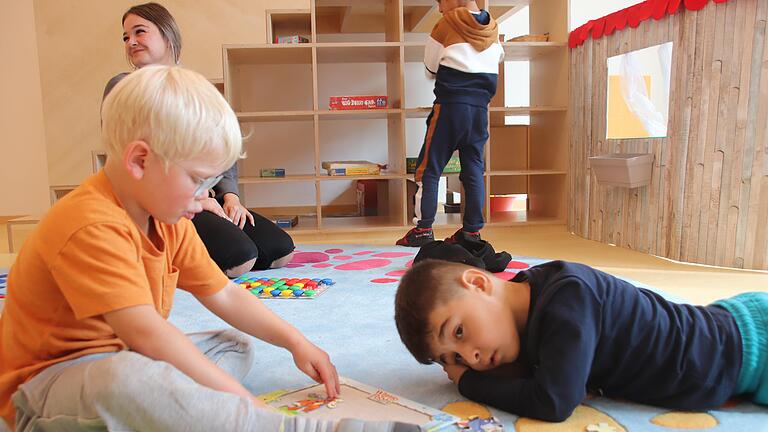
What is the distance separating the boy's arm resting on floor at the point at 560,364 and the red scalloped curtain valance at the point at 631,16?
1.65 metres

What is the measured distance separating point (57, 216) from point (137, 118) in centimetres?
16

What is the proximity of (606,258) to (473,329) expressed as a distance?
1626 mm

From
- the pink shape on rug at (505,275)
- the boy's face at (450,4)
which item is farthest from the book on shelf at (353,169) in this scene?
the pink shape on rug at (505,275)

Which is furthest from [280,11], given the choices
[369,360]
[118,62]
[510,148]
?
[369,360]

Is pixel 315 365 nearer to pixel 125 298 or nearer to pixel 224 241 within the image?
pixel 125 298

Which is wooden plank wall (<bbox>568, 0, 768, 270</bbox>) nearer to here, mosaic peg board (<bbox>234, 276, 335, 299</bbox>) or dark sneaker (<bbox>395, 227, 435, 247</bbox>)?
dark sneaker (<bbox>395, 227, 435, 247</bbox>)

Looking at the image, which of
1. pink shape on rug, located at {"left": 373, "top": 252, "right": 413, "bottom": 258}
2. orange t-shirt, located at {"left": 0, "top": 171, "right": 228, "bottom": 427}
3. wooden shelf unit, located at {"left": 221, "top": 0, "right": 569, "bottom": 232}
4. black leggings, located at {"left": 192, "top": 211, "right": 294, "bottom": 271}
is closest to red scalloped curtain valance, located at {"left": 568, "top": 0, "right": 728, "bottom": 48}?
wooden shelf unit, located at {"left": 221, "top": 0, "right": 569, "bottom": 232}

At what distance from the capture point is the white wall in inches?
148

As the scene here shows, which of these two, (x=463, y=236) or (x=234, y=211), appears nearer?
(x=234, y=211)

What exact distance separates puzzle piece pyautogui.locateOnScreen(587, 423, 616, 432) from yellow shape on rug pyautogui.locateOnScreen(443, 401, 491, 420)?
15 cm

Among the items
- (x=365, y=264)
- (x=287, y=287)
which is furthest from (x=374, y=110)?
(x=287, y=287)

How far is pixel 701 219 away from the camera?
216 centimetres

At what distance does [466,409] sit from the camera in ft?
3.17

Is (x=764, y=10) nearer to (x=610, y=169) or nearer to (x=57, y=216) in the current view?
(x=610, y=169)
